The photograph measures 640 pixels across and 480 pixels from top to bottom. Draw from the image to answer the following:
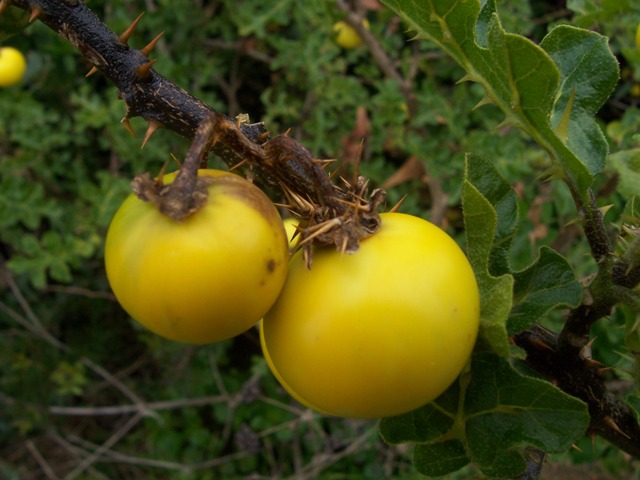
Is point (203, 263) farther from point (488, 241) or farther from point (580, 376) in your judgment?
point (580, 376)

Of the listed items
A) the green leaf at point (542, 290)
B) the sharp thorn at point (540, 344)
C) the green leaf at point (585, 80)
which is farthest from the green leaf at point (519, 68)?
the sharp thorn at point (540, 344)

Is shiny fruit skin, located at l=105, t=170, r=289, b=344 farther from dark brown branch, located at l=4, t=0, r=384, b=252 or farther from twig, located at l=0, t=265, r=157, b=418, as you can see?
twig, located at l=0, t=265, r=157, b=418

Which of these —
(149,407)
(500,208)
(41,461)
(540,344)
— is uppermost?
(500,208)

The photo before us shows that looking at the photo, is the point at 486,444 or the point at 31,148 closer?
the point at 486,444

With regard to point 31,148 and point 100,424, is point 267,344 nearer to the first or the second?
point 31,148

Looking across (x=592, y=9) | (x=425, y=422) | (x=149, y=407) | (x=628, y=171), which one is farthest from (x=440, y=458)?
(x=149, y=407)

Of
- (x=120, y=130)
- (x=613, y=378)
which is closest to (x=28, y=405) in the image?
(x=120, y=130)

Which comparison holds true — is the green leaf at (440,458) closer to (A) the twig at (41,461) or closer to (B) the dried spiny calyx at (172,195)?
(B) the dried spiny calyx at (172,195)

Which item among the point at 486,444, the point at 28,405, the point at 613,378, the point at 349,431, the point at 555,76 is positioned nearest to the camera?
the point at 555,76
